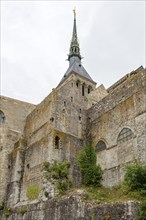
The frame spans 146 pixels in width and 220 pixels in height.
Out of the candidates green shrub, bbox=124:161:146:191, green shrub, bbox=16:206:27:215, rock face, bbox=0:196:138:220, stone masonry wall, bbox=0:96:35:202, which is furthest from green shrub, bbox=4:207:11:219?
green shrub, bbox=124:161:146:191

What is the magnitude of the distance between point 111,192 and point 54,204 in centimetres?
340

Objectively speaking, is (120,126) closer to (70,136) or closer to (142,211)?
(70,136)

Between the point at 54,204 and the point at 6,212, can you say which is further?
the point at 6,212

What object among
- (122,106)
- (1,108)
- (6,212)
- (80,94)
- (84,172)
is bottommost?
(6,212)

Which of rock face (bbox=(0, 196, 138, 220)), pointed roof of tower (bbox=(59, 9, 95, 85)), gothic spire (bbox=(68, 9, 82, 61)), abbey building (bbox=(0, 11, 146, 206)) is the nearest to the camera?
rock face (bbox=(0, 196, 138, 220))

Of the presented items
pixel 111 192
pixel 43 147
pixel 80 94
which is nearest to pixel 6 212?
pixel 43 147

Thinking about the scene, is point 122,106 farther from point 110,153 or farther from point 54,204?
point 54,204

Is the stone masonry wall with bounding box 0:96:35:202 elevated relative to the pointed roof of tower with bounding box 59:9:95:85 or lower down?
lower down

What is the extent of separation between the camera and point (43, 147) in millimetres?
20484

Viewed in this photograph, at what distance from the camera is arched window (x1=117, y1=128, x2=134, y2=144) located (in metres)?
18.6

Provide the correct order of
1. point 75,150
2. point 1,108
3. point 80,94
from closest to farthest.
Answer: point 75,150 < point 1,108 < point 80,94

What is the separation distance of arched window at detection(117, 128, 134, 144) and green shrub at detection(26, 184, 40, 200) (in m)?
6.31

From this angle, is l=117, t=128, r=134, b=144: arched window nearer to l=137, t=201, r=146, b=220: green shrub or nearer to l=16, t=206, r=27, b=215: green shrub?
l=137, t=201, r=146, b=220: green shrub

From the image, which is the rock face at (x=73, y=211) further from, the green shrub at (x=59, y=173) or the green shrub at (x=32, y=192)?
the green shrub at (x=59, y=173)
